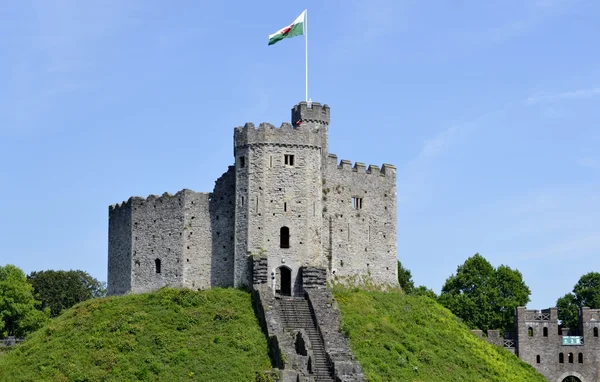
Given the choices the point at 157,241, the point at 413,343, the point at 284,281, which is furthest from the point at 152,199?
the point at 413,343

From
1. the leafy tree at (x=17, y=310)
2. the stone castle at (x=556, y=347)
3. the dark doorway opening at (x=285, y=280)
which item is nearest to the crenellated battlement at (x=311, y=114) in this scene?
the dark doorway opening at (x=285, y=280)

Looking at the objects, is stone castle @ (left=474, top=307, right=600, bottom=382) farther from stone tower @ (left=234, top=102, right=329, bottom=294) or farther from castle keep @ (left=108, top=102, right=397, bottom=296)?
stone tower @ (left=234, top=102, right=329, bottom=294)

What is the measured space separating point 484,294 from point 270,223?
43102mm

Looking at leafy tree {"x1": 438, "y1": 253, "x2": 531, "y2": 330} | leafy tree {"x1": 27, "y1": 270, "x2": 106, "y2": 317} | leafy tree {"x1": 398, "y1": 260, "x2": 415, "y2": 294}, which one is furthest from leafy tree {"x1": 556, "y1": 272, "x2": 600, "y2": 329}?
leafy tree {"x1": 27, "y1": 270, "x2": 106, "y2": 317}

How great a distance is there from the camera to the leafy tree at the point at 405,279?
120800mm

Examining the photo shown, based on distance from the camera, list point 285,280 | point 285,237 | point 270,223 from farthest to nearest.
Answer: point 285,237 < point 285,280 < point 270,223

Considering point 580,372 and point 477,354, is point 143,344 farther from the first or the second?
point 580,372

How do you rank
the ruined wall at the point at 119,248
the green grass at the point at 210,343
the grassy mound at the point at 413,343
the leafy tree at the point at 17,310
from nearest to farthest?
the green grass at the point at 210,343 → the grassy mound at the point at 413,343 → the ruined wall at the point at 119,248 → the leafy tree at the point at 17,310

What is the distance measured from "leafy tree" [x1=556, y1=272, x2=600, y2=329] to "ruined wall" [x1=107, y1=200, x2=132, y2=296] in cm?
5336

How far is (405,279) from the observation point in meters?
123

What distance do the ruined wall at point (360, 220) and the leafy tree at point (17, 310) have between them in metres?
33.0

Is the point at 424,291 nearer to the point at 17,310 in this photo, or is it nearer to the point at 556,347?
the point at 556,347

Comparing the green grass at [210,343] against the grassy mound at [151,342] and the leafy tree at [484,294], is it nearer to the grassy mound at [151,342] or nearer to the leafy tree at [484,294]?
the grassy mound at [151,342]

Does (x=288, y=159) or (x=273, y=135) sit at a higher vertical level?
(x=273, y=135)
